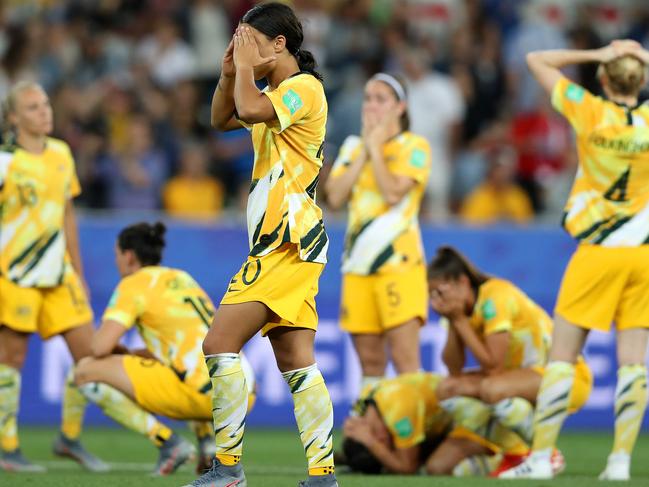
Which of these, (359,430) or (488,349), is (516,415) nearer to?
(488,349)

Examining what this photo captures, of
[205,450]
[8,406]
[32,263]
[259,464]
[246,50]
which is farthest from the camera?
[259,464]

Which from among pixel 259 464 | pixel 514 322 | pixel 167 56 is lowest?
pixel 259 464

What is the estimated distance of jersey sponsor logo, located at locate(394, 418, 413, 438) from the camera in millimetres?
7539

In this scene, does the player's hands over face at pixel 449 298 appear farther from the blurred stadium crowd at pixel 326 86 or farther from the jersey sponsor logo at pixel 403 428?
the blurred stadium crowd at pixel 326 86

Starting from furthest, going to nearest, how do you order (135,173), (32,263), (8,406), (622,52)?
(135,173), (32,263), (8,406), (622,52)

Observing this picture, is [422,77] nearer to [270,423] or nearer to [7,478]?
[270,423]

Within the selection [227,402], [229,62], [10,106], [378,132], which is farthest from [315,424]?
[10,106]

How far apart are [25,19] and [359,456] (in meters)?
7.85

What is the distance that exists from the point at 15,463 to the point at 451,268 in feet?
9.42

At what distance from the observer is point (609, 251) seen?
7012 mm

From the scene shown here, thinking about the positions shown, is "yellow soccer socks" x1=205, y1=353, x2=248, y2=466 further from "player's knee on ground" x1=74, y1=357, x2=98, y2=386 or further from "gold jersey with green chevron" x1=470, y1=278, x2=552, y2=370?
"gold jersey with green chevron" x1=470, y1=278, x2=552, y2=370

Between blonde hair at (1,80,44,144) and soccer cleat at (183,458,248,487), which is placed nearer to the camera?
soccer cleat at (183,458,248,487)

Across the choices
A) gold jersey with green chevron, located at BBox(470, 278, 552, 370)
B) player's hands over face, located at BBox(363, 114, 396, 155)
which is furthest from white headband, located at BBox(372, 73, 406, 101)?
gold jersey with green chevron, located at BBox(470, 278, 552, 370)

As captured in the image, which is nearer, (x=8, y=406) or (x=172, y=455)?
(x=172, y=455)
